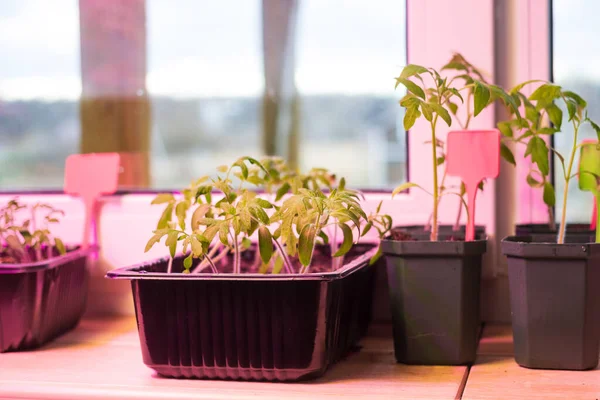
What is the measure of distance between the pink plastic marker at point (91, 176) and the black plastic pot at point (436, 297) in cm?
64

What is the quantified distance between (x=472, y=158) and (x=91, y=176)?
76 centimetres

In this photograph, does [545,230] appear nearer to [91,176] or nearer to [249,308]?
[249,308]

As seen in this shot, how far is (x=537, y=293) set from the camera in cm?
98

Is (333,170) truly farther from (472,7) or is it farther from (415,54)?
(472,7)

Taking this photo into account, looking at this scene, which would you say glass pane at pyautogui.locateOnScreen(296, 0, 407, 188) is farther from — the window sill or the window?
the window sill

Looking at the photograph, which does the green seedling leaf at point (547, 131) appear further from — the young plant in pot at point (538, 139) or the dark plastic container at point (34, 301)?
the dark plastic container at point (34, 301)

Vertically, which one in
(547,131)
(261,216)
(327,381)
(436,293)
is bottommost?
(327,381)

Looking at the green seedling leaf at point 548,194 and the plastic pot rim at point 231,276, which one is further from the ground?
the green seedling leaf at point 548,194

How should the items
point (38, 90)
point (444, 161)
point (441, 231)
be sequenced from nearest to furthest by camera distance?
point (444, 161), point (441, 231), point (38, 90)

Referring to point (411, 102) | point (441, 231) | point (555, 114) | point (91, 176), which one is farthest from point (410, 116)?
point (91, 176)

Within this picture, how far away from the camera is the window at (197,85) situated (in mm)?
1451

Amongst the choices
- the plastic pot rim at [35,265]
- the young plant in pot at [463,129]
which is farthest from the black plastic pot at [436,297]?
the plastic pot rim at [35,265]

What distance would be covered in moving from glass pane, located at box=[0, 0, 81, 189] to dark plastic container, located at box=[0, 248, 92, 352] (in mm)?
369

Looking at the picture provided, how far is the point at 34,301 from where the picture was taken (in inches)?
46.2
